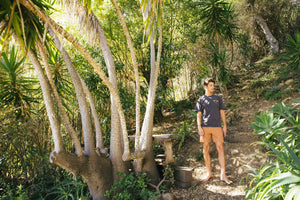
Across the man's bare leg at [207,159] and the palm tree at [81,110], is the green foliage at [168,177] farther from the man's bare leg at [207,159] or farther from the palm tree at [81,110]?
the man's bare leg at [207,159]

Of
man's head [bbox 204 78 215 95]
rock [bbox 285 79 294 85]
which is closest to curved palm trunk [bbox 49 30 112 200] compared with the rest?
man's head [bbox 204 78 215 95]

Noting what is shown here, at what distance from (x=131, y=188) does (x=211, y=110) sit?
1821mm

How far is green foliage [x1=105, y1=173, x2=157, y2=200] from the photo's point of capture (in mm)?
→ 3123

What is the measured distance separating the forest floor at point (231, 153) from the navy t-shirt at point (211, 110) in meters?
0.67

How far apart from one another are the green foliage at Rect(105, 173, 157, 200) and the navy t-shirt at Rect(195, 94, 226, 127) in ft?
4.54

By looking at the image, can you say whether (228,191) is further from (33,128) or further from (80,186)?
(33,128)

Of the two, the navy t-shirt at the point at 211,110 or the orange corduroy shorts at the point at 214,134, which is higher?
the navy t-shirt at the point at 211,110

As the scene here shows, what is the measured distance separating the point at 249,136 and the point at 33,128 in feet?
14.5

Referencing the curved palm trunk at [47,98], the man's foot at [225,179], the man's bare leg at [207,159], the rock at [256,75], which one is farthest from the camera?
the rock at [256,75]

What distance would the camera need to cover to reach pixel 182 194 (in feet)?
11.0

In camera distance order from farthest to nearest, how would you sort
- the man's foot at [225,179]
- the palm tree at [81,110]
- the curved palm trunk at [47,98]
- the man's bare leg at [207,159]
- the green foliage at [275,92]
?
the green foliage at [275,92]
the man's bare leg at [207,159]
the man's foot at [225,179]
the curved palm trunk at [47,98]
the palm tree at [81,110]

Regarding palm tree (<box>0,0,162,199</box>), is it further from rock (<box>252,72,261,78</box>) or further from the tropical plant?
rock (<box>252,72,261,78</box>)

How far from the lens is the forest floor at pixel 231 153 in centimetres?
324

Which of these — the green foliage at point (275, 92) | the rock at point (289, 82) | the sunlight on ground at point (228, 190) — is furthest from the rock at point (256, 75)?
the sunlight on ground at point (228, 190)
